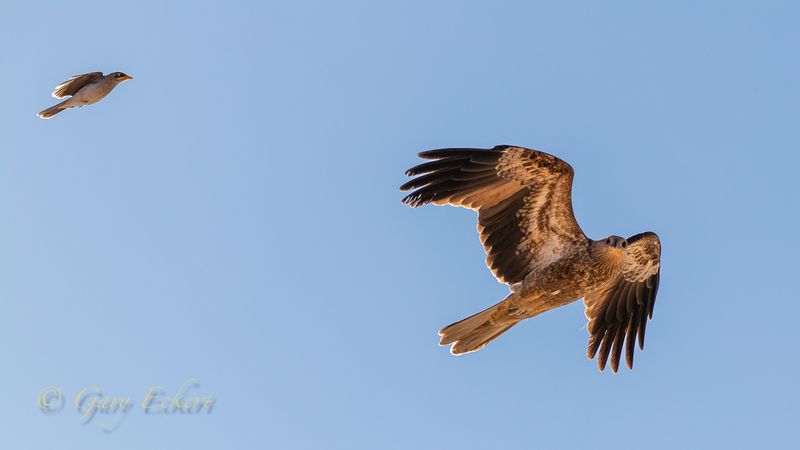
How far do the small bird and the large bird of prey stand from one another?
16.4 ft

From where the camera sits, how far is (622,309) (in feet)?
50.5

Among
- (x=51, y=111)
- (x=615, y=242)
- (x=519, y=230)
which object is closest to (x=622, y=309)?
(x=615, y=242)

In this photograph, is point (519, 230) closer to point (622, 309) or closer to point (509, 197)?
point (509, 197)

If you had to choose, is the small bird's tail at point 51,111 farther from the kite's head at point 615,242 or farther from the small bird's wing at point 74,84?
the kite's head at point 615,242

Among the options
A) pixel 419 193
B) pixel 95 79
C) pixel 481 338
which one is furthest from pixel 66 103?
pixel 481 338

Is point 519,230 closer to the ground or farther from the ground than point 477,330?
farther from the ground

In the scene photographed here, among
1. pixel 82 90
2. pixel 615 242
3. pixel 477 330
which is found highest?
pixel 82 90

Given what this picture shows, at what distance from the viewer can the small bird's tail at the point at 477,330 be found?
13828 millimetres

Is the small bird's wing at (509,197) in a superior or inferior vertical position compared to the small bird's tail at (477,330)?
superior

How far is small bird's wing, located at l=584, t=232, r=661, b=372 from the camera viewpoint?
50.1ft

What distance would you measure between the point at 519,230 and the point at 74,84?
6439 millimetres

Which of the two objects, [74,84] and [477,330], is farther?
[74,84]

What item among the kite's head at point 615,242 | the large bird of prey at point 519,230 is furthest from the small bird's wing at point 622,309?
the kite's head at point 615,242

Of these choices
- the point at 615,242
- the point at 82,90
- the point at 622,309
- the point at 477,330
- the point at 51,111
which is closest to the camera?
the point at 615,242
